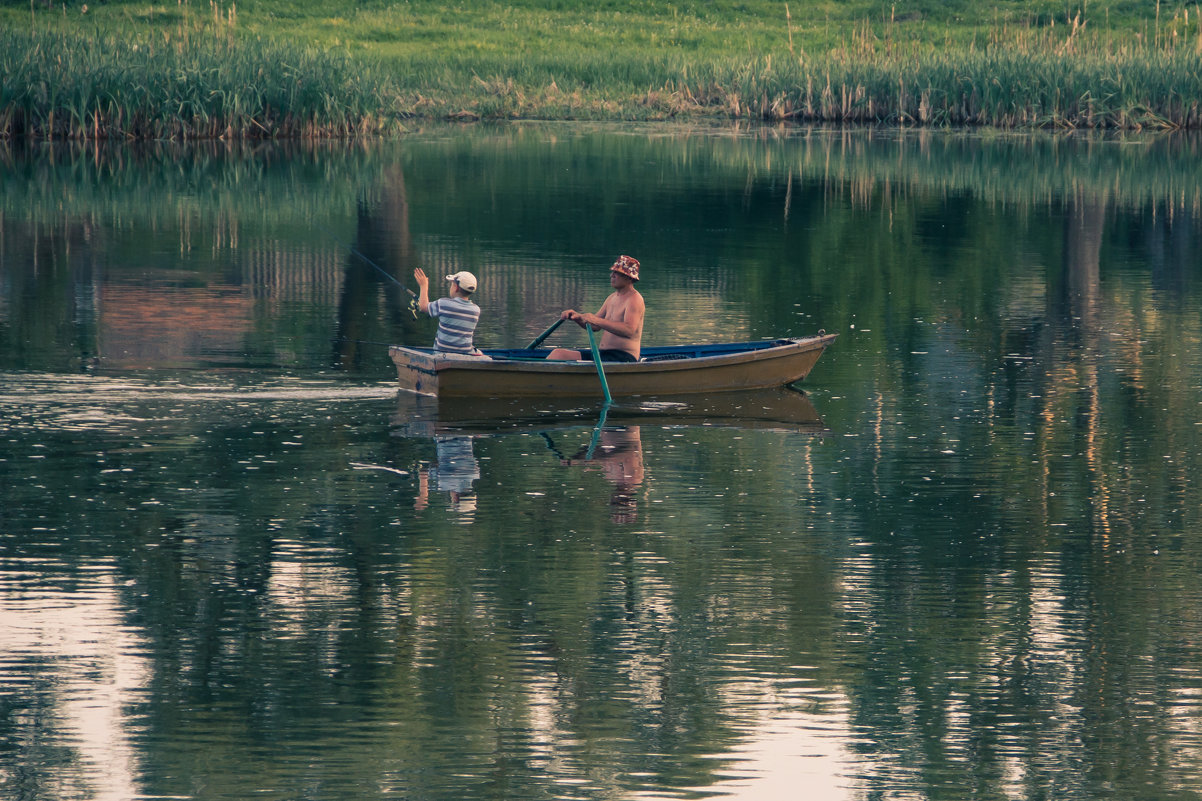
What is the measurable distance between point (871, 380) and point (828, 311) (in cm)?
388

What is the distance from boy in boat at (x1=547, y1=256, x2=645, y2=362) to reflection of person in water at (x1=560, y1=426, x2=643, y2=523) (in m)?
1.24

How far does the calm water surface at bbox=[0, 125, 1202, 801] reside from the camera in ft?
24.1

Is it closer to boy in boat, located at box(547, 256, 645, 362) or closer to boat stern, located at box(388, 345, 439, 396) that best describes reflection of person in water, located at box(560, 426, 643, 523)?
boy in boat, located at box(547, 256, 645, 362)

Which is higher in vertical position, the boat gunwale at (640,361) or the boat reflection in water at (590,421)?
the boat gunwale at (640,361)

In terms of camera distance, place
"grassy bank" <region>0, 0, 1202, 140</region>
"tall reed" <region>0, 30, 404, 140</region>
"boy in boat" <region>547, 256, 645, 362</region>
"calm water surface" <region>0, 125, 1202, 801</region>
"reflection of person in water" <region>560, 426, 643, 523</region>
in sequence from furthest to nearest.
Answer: "grassy bank" <region>0, 0, 1202, 140</region>, "tall reed" <region>0, 30, 404, 140</region>, "boy in boat" <region>547, 256, 645, 362</region>, "reflection of person in water" <region>560, 426, 643, 523</region>, "calm water surface" <region>0, 125, 1202, 801</region>

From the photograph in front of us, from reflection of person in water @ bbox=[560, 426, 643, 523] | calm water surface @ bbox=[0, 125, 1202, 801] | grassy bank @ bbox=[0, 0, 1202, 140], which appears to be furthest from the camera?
grassy bank @ bbox=[0, 0, 1202, 140]

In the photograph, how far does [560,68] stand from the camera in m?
53.3

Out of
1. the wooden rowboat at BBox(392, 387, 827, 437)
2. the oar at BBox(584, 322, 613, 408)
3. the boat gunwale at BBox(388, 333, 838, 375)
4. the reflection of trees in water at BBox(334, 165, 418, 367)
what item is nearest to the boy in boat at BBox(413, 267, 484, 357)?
the boat gunwale at BBox(388, 333, 838, 375)

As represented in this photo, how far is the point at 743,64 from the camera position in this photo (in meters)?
52.7

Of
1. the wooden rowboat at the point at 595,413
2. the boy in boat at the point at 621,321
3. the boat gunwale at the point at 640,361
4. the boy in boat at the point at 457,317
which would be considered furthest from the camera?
the boy in boat at the point at 621,321

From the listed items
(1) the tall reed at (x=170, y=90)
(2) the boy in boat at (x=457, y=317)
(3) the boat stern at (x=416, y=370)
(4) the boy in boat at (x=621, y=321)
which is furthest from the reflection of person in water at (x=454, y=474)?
(1) the tall reed at (x=170, y=90)

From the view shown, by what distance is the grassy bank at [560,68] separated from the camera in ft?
117

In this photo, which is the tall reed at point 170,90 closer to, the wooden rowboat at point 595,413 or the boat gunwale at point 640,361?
the boat gunwale at point 640,361

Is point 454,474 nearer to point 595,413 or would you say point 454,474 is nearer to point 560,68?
point 595,413
